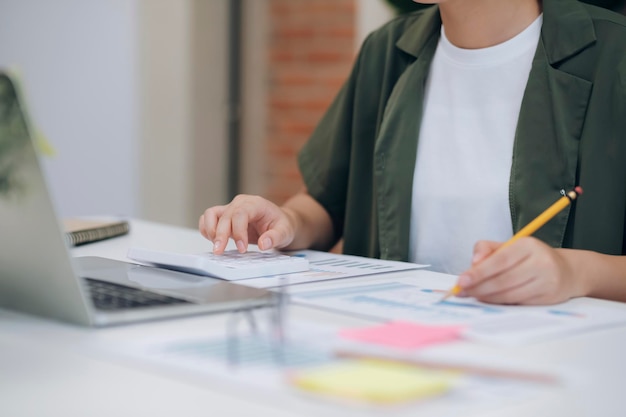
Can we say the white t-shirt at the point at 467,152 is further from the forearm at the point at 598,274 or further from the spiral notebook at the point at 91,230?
the spiral notebook at the point at 91,230

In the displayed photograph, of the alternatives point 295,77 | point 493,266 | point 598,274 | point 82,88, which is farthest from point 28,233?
point 295,77

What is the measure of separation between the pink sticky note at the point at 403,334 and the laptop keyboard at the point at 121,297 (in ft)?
0.66

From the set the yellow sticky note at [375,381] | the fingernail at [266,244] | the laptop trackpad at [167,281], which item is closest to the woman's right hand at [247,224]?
the fingernail at [266,244]

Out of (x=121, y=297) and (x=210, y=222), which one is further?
(x=210, y=222)

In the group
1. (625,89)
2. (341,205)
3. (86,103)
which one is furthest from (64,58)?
(625,89)

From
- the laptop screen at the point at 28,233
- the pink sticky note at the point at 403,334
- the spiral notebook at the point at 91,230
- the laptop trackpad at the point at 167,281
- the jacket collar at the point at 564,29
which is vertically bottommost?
the spiral notebook at the point at 91,230

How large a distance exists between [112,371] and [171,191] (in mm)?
3164

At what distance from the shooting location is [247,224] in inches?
50.2

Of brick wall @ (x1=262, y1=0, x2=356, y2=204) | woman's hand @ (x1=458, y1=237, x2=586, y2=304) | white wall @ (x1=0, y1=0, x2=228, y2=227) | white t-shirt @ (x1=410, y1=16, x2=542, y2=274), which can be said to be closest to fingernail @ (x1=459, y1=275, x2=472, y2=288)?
woman's hand @ (x1=458, y1=237, x2=586, y2=304)

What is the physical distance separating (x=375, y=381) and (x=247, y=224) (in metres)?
0.71

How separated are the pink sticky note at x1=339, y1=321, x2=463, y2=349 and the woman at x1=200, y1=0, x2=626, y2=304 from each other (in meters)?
0.44

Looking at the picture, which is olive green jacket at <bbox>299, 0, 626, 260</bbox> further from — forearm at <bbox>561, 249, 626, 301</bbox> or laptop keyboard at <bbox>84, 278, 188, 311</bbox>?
laptop keyboard at <bbox>84, 278, 188, 311</bbox>

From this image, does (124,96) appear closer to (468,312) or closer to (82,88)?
(82,88)

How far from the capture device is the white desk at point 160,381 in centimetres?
60
